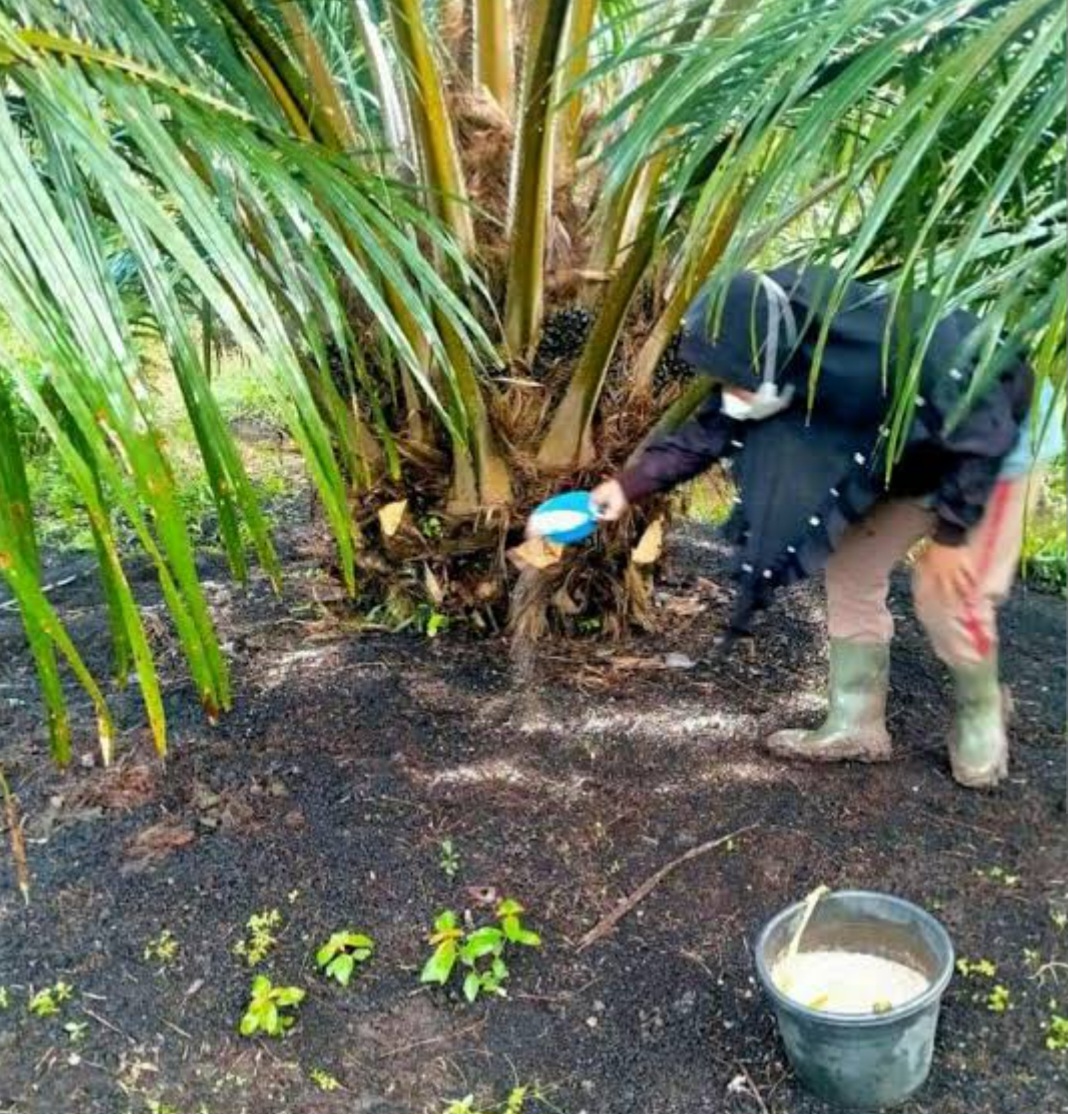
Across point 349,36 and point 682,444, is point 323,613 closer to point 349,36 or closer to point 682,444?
point 682,444

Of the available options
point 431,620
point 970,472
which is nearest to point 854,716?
point 970,472

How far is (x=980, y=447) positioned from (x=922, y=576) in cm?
34

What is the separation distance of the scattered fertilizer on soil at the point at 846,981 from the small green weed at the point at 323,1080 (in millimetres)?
612

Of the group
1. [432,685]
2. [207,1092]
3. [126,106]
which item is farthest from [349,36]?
[207,1092]

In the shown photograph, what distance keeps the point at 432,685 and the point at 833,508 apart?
97cm

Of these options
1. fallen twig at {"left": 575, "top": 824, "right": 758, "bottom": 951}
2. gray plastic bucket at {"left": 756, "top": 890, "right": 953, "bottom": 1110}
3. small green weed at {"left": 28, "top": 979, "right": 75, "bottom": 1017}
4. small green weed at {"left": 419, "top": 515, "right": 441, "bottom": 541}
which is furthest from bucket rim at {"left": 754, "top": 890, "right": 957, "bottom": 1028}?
small green weed at {"left": 419, "top": 515, "right": 441, "bottom": 541}

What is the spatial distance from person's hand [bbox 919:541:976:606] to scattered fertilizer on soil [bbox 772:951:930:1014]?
0.69 m

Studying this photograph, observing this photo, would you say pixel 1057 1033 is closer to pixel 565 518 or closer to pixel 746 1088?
pixel 746 1088

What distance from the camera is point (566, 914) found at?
1.94 m

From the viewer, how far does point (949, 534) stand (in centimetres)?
206

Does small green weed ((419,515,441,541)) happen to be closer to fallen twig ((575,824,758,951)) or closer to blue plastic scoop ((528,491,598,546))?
blue plastic scoop ((528,491,598,546))

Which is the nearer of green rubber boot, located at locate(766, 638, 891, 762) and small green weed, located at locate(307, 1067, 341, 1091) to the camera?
small green weed, located at locate(307, 1067, 341, 1091)

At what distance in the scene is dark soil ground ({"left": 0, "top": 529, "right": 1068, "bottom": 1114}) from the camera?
1669 millimetres

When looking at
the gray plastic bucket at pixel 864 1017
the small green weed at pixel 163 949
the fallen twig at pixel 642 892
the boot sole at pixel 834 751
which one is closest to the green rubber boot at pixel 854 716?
the boot sole at pixel 834 751
